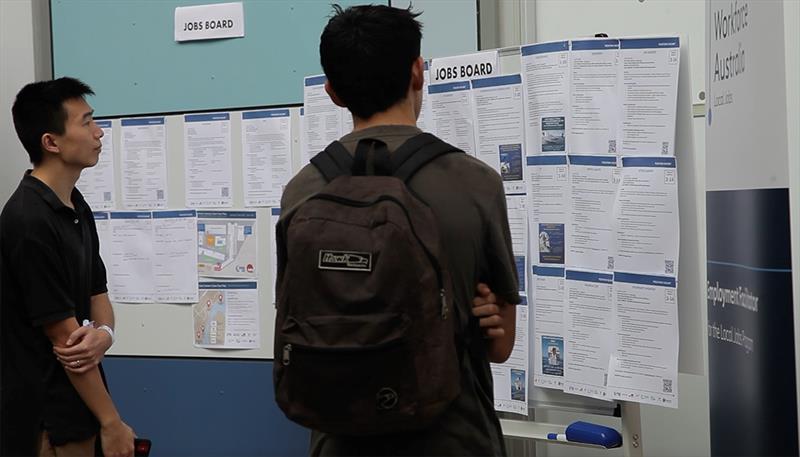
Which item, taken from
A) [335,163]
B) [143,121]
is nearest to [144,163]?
[143,121]

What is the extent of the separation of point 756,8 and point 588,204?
0.74m

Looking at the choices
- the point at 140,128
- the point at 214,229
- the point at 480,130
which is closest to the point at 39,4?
the point at 140,128

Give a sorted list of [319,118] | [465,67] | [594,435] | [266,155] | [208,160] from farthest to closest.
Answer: [208,160]
[266,155]
[319,118]
[465,67]
[594,435]

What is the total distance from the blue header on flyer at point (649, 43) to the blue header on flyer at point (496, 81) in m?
0.32

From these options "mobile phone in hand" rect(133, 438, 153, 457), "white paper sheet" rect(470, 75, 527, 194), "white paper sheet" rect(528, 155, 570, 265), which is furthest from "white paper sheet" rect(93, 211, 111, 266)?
"white paper sheet" rect(528, 155, 570, 265)

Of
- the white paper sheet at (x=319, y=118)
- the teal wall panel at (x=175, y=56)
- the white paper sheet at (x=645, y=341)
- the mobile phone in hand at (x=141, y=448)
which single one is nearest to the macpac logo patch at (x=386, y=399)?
the white paper sheet at (x=645, y=341)

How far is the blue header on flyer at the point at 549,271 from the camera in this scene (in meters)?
2.48

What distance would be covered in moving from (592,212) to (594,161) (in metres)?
0.14

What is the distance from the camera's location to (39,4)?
3.77 meters

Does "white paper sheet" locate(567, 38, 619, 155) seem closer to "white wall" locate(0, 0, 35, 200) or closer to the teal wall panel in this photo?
the teal wall panel

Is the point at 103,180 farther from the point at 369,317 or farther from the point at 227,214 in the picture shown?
the point at 369,317

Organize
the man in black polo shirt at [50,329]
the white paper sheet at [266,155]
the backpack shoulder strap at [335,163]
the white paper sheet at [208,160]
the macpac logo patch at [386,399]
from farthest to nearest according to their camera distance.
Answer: the white paper sheet at [208,160]
the white paper sheet at [266,155]
the man in black polo shirt at [50,329]
the backpack shoulder strap at [335,163]
the macpac logo patch at [386,399]

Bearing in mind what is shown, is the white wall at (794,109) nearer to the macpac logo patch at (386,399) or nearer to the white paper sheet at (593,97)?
the white paper sheet at (593,97)

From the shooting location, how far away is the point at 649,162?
2324mm
